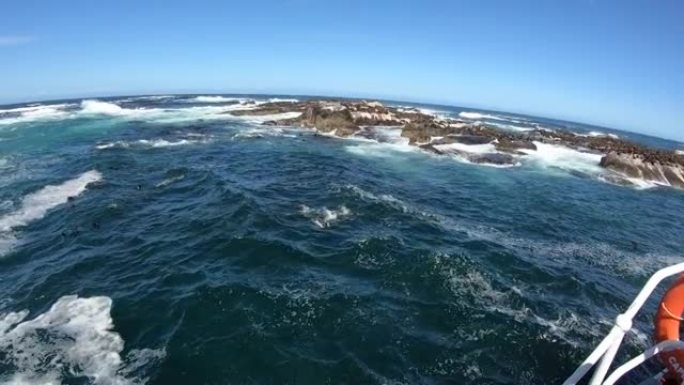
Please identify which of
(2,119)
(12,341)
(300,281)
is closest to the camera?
(12,341)

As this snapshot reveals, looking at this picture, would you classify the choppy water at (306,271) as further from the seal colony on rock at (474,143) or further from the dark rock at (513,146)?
the dark rock at (513,146)

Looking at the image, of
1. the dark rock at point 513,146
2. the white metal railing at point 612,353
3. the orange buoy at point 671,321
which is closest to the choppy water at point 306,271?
the orange buoy at point 671,321

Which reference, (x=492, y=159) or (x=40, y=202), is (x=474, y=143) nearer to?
(x=492, y=159)

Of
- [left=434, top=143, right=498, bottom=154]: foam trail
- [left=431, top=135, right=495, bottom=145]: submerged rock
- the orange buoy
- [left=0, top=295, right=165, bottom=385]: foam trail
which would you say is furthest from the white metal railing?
[left=431, top=135, right=495, bottom=145]: submerged rock

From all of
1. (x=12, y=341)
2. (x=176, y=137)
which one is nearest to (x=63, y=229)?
(x=12, y=341)

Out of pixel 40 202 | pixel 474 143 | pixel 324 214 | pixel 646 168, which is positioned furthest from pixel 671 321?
pixel 646 168

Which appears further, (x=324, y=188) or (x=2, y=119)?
(x=2, y=119)

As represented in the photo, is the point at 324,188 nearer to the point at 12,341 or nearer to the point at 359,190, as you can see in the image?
the point at 359,190
